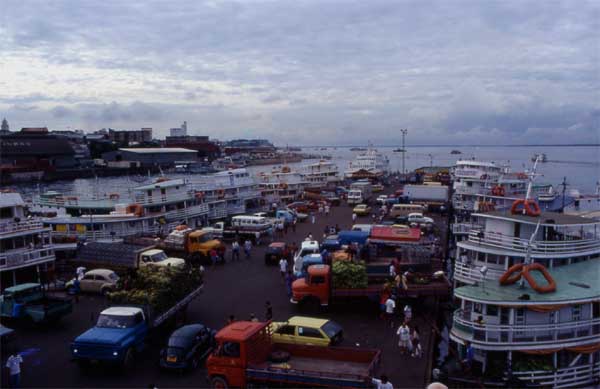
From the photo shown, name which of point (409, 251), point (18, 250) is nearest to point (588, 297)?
point (409, 251)

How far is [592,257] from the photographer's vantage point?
19922 mm

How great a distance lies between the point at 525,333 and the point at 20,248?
21732mm

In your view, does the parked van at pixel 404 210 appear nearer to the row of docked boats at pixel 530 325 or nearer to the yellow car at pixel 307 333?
the row of docked boats at pixel 530 325

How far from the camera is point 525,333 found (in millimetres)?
14922

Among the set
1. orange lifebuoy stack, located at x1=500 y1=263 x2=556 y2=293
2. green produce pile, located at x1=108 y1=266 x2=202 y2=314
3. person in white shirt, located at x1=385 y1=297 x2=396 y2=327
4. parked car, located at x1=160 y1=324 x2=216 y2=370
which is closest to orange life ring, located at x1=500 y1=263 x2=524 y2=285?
orange lifebuoy stack, located at x1=500 y1=263 x2=556 y2=293

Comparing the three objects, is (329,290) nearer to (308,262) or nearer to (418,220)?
(308,262)

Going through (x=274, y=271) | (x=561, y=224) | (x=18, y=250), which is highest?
(x=561, y=224)

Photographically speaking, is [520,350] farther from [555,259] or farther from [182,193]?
[182,193]

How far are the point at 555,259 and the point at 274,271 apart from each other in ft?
44.2

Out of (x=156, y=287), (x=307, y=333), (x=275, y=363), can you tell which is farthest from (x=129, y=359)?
(x=307, y=333)

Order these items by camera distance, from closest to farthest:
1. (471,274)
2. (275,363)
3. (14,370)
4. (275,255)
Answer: (275,363), (14,370), (471,274), (275,255)

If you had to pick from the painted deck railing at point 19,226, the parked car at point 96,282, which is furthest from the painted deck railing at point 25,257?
the parked car at point 96,282

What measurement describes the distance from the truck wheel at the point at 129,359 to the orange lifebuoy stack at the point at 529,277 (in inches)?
457

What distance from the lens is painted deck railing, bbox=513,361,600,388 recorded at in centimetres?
1468
